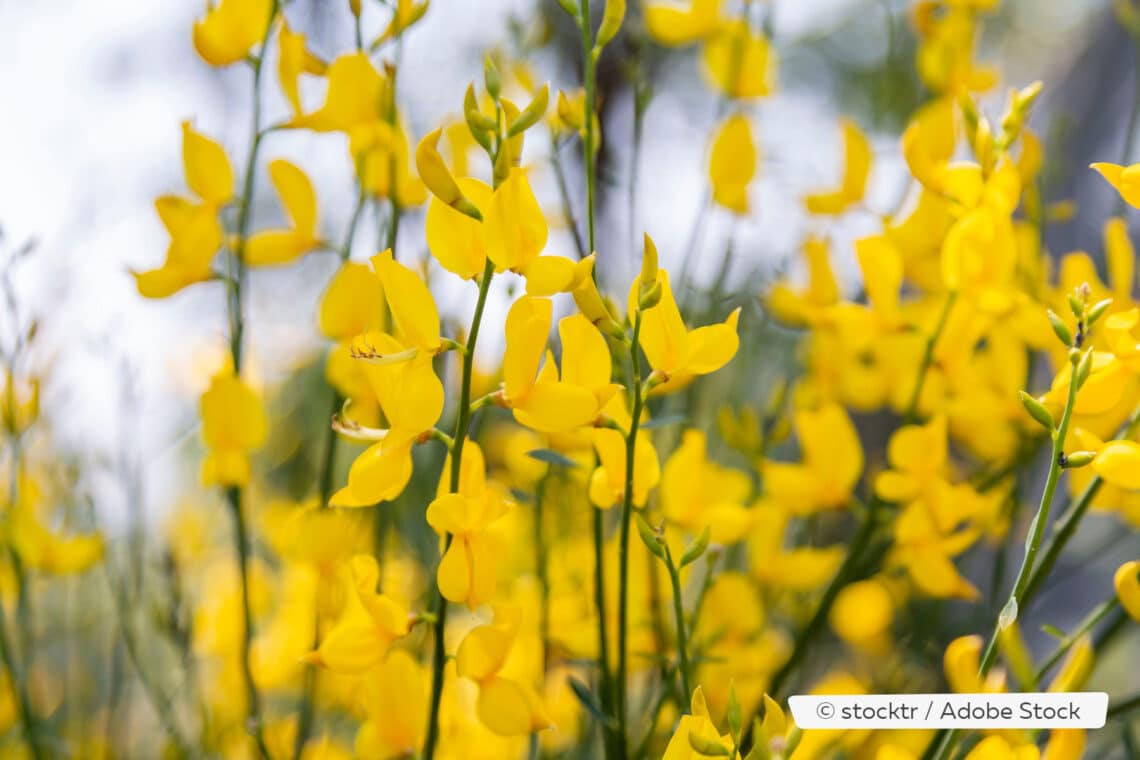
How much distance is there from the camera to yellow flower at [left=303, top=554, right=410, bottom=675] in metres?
0.40

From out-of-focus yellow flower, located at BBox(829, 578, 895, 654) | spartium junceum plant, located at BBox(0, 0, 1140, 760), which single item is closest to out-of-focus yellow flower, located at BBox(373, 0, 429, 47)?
spartium junceum plant, located at BBox(0, 0, 1140, 760)

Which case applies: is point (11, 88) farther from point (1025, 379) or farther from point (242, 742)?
point (1025, 379)

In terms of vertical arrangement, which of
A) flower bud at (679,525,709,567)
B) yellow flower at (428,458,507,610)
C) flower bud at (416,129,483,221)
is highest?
flower bud at (416,129,483,221)

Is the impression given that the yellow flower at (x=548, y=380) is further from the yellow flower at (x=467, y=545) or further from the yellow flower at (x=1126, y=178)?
the yellow flower at (x=1126, y=178)

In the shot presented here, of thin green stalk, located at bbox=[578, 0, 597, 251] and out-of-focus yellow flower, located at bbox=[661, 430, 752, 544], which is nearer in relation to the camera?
thin green stalk, located at bbox=[578, 0, 597, 251]

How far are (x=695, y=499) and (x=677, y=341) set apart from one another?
0.21 meters

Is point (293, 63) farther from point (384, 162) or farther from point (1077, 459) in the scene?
point (1077, 459)

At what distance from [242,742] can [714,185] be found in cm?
58

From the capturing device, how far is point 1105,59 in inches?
53.0

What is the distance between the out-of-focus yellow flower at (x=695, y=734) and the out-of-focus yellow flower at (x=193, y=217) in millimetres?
336

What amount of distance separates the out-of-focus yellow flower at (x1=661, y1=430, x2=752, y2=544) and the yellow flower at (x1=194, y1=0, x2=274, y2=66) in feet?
1.00

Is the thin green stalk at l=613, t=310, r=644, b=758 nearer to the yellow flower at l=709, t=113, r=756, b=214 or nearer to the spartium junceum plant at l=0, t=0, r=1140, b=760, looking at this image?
the spartium junceum plant at l=0, t=0, r=1140, b=760

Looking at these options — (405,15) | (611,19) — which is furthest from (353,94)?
(611,19)

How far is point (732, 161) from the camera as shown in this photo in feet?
2.16
